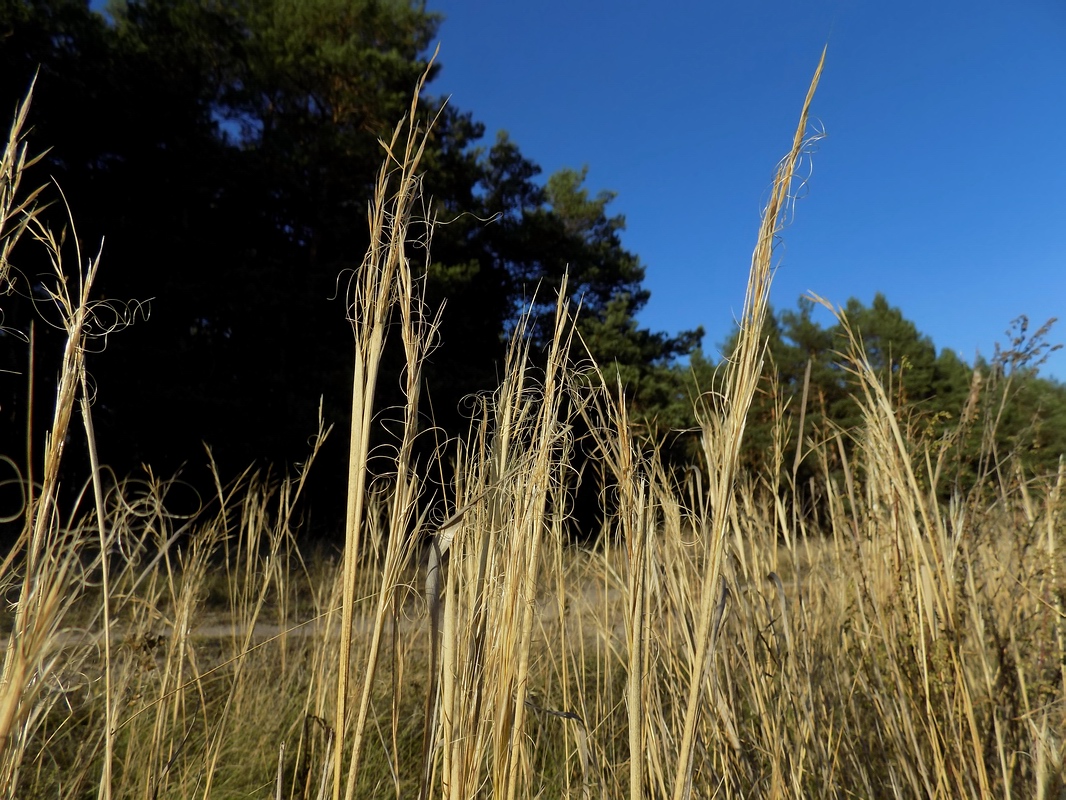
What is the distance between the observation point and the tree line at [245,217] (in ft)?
23.1

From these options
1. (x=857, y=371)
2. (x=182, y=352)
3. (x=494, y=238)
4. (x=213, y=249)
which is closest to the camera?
(x=857, y=371)

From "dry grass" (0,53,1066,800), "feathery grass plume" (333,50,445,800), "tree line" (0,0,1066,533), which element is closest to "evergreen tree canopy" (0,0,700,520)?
"tree line" (0,0,1066,533)

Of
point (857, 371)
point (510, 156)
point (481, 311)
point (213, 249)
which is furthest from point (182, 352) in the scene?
point (857, 371)

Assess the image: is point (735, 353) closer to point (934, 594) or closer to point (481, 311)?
point (934, 594)

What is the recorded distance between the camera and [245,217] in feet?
29.1

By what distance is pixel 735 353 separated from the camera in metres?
0.66

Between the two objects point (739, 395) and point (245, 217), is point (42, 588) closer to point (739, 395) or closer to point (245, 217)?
point (739, 395)

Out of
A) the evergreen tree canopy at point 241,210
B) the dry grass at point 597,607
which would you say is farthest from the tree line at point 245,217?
the dry grass at point 597,607

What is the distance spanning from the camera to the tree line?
277 inches

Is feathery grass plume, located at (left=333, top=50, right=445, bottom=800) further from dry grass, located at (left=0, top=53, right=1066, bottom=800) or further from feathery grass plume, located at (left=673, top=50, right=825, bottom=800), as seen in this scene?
feathery grass plume, located at (left=673, top=50, right=825, bottom=800)

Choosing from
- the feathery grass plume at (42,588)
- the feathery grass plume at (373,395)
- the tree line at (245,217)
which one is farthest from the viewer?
the tree line at (245,217)

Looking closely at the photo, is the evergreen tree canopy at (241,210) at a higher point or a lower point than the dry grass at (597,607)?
higher

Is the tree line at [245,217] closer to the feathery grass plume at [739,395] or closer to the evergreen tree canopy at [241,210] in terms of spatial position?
the evergreen tree canopy at [241,210]

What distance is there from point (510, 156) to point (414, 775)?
37.7ft
